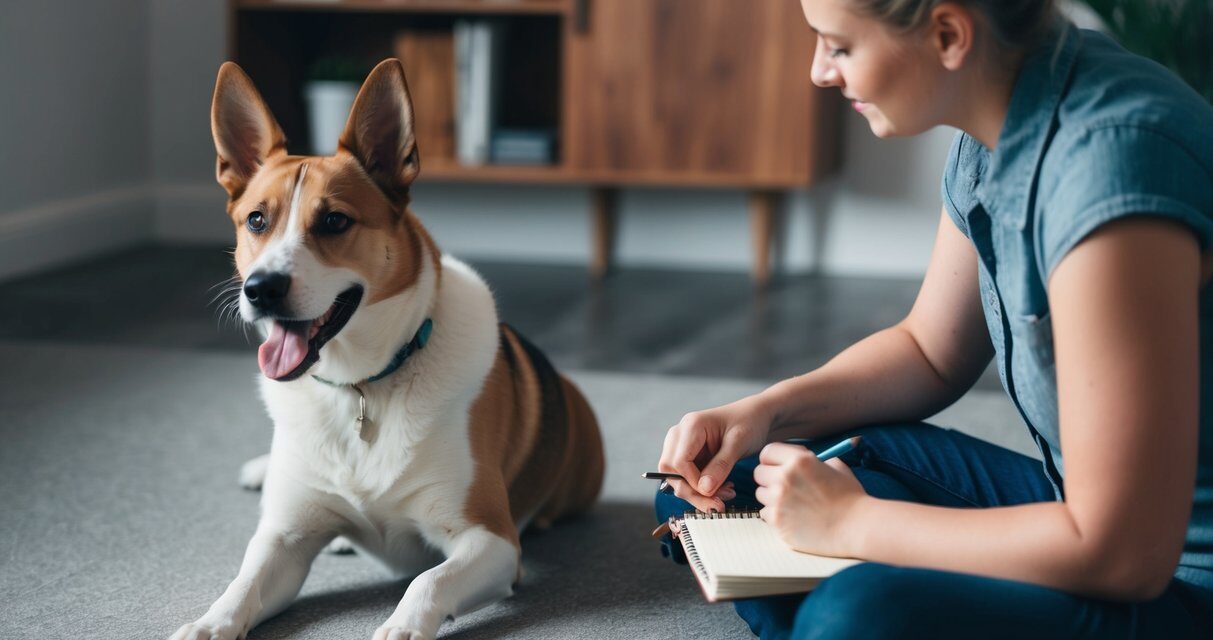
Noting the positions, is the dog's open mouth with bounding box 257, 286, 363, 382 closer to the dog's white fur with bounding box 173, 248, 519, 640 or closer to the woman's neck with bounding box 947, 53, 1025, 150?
the dog's white fur with bounding box 173, 248, 519, 640

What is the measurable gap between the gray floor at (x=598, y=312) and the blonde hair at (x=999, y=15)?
1.88m

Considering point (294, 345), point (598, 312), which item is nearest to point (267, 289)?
point (294, 345)

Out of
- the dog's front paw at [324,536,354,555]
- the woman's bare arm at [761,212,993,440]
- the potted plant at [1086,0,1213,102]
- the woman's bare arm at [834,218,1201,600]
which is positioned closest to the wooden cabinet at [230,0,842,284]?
the potted plant at [1086,0,1213,102]

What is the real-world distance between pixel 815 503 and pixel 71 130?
3.60 meters

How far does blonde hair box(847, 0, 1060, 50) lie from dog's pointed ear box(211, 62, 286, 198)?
85 cm

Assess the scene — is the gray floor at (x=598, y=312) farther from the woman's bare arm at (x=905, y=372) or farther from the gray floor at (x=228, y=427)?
the woman's bare arm at (x=905, y=372)

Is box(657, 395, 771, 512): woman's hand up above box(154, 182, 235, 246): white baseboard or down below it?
above

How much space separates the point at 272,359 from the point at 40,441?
1056mm

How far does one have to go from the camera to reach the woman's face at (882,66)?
1.02 meters

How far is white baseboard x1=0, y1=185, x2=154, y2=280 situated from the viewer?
3.73 metres

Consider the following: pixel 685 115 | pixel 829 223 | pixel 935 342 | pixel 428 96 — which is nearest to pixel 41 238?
pixel 428 96

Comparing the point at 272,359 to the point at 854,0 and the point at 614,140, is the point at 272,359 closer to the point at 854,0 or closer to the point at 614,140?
the point at 854,0

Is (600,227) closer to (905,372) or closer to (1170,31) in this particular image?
(1170,31)

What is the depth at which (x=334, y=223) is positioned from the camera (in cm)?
149
